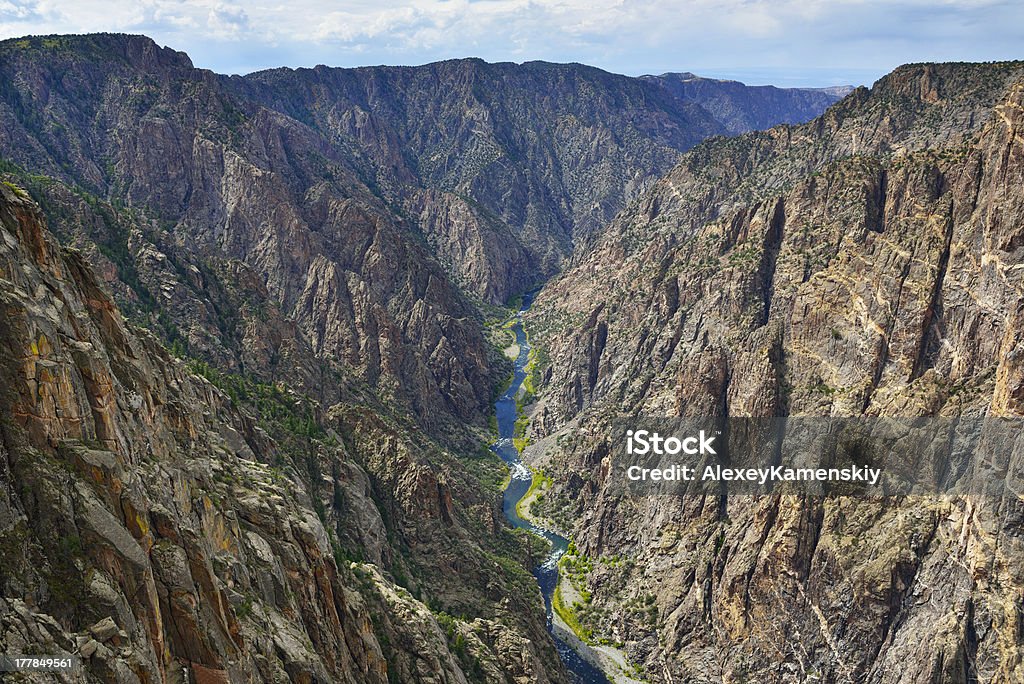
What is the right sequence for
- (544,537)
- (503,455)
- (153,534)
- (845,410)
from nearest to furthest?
(153,534)
(845,410)
(544,537)
(503,455)

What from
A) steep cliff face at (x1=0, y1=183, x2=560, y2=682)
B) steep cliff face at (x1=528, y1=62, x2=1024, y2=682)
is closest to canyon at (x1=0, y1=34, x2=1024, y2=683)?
steep cliff face at (x1=0, y1=183, x2=560, y2=682)

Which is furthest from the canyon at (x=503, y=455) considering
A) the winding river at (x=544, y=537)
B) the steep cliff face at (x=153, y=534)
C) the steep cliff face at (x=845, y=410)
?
the winding river at (x=544, y=537)

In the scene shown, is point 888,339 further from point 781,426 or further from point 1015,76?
point 1015,76

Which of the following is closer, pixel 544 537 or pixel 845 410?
pixel 845 410

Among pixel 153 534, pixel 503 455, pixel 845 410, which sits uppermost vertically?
Result: pixel 153 534

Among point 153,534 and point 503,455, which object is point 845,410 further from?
point 153,534

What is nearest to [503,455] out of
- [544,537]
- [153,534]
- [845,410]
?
[544,537]
